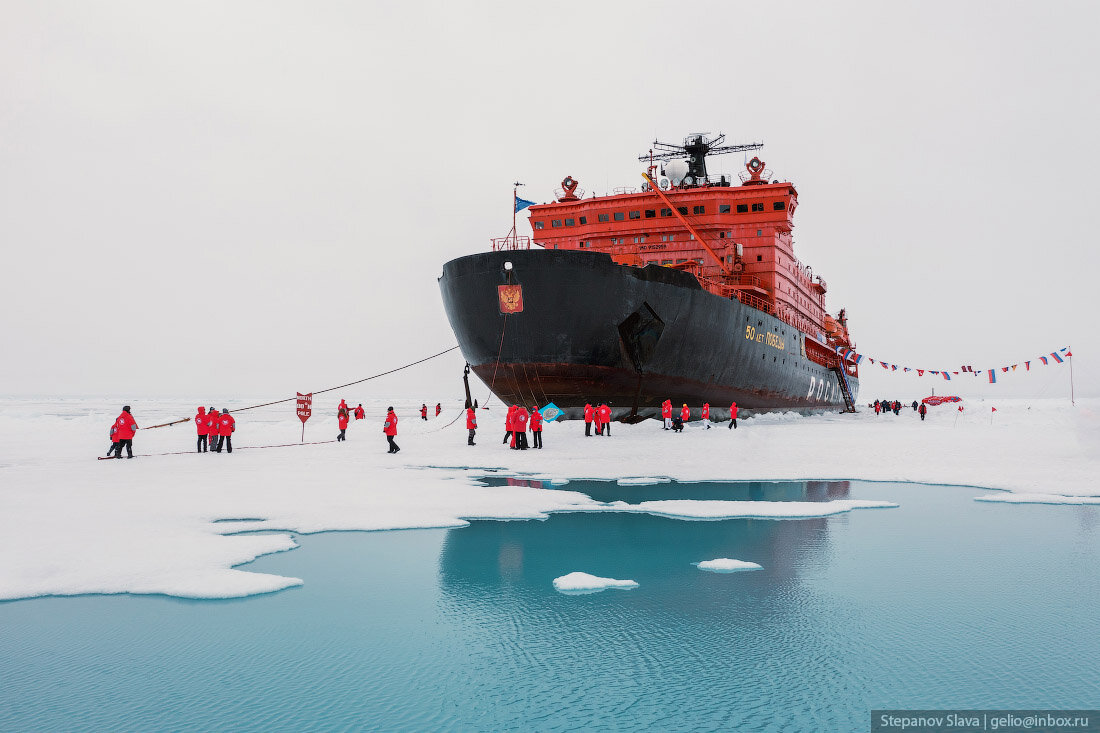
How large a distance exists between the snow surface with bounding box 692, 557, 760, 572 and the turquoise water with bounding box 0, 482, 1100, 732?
0.17 metres

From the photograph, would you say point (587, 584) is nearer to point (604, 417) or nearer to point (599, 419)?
point (604, 417)

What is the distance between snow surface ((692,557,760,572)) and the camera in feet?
18.7

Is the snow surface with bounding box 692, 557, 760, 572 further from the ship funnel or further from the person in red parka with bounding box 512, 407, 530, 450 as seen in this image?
the ship funnel

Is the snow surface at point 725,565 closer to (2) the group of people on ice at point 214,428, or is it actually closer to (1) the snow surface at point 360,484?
(1) the snow surface at point 360,484

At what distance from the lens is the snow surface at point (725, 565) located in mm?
5703

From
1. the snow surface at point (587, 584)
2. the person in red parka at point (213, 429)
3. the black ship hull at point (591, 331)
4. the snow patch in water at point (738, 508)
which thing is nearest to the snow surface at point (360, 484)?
the snow patch in water at point (738, 508)

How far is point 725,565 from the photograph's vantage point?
5.77 m

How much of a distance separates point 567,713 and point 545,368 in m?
16.7

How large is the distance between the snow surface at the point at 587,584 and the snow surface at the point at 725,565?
0.86 meters

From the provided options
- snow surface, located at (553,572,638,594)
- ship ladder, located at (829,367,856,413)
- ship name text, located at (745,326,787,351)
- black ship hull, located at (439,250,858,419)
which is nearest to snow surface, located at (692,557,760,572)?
snow surface, located at (553,572,638,594)

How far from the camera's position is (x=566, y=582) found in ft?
17.4

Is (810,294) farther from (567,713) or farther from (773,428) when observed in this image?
(567,713)

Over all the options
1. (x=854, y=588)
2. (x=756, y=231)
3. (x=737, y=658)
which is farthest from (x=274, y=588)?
(x=756, y=231)

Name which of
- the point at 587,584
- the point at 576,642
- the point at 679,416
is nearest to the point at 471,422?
the point at 679,416
